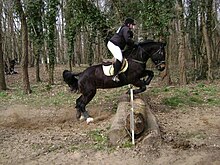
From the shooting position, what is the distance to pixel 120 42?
30.5ft

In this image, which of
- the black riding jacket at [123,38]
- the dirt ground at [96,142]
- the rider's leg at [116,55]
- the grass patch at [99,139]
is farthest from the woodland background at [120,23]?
the grass patch at [99,139]

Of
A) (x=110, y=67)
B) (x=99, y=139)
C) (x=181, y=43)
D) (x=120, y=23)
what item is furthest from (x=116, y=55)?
(x=120, y=23)

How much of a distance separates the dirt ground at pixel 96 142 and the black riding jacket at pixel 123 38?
2.07 meters

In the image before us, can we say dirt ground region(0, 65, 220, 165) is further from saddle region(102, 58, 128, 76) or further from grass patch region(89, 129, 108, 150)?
saddle region(102, 58, 128, 76)

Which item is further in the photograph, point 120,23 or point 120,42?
point 120,23

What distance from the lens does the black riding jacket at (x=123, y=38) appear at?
8.98 m

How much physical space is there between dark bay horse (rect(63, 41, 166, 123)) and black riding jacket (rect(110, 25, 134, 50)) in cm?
40

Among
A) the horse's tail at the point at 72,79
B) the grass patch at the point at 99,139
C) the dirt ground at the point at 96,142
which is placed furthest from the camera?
the horse's tail at the point at 72,79

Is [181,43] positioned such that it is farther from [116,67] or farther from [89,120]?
[89,120]

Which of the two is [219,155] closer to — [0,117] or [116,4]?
[0,117]

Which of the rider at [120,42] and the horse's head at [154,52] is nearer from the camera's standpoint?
the rider at [120,42]

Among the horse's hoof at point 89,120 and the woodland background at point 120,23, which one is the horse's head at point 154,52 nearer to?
the horse's hoof at point 89,120

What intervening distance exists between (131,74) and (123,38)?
102 cm

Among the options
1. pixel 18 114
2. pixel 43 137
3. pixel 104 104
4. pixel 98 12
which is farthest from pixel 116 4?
pixel 43 137
